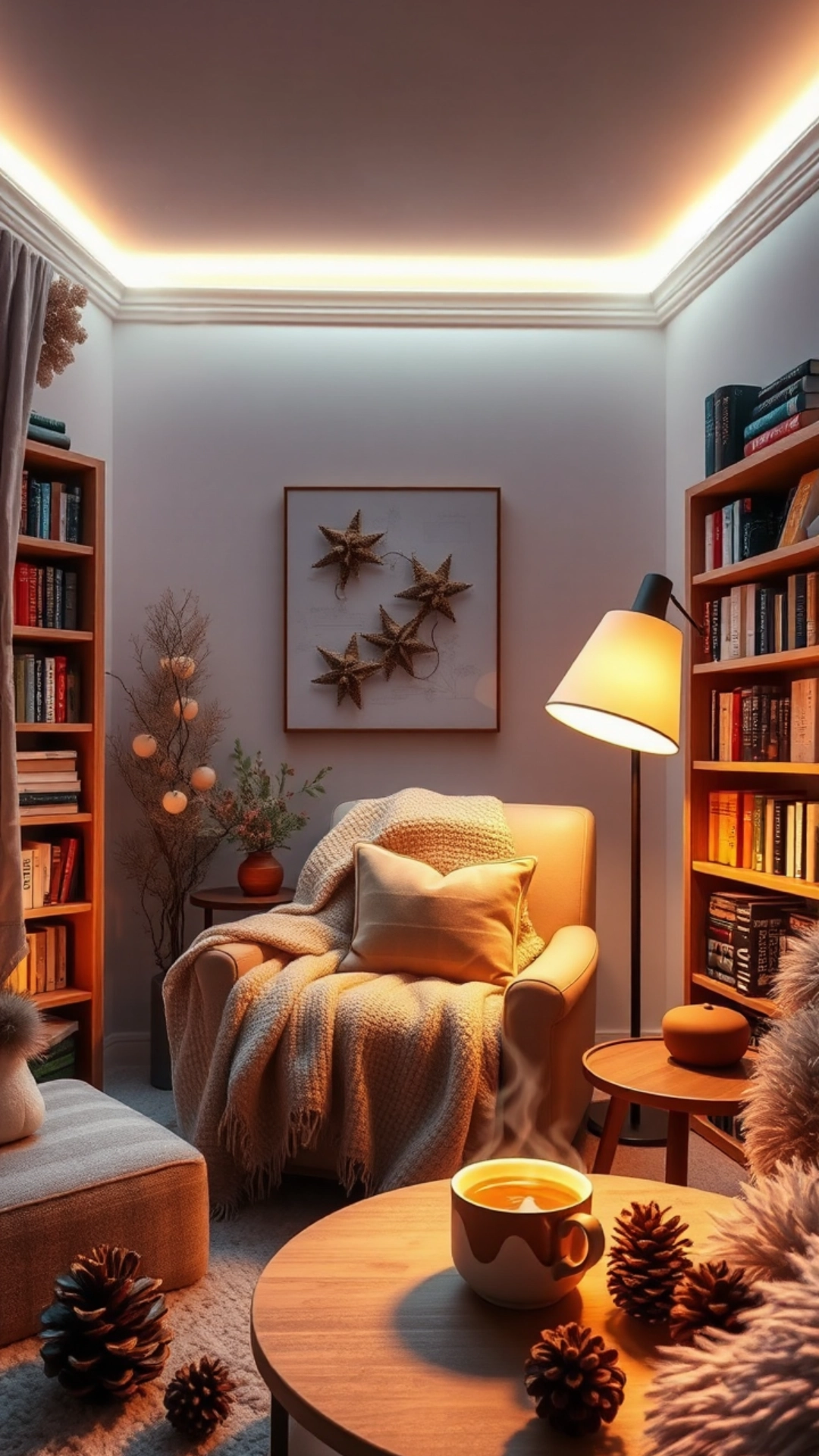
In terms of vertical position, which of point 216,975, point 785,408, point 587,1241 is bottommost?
point 216,975

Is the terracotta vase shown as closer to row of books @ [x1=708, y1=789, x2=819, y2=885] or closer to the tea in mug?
row of books @ [x1=708, y1=789, x2=819, y2=885]

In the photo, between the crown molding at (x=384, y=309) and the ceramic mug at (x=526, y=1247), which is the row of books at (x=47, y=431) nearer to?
the crown molding at (x=384, y=309)

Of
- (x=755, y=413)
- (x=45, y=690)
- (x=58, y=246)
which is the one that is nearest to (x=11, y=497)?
(x=45, y=690)

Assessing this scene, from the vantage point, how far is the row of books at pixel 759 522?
99.9 inches

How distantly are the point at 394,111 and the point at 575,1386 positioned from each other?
9.23ft

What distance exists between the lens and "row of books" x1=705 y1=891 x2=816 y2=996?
268cm

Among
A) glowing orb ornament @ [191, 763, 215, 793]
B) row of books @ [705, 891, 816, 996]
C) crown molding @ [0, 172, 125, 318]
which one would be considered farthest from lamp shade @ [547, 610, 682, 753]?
crown molding @ [0, 172, 125, 318]

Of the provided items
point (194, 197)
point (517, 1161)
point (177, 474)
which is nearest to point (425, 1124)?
point (517, 1161)

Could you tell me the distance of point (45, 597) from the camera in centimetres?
310

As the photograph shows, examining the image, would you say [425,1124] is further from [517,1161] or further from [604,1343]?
[604,1343]

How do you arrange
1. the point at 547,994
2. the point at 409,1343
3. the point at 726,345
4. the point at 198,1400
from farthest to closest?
the point at 726,345 → the point at 547,994 → the point at 198,1400 → the point at 409,1343

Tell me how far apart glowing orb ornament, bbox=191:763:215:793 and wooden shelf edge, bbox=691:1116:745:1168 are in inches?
67.9

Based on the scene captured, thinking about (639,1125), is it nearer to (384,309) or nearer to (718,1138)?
(718,1138)

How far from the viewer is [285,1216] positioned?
2.43 meters
